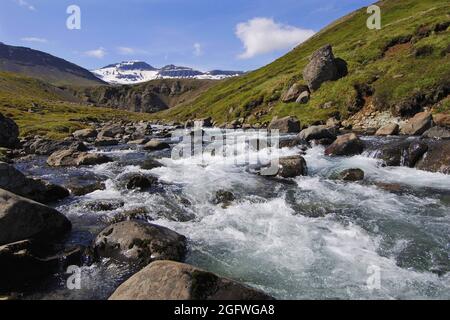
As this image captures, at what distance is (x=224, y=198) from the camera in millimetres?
21406

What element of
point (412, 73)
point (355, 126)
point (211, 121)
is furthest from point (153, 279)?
point (211, 121)

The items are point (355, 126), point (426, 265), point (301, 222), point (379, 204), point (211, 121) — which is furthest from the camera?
point (211, 121)

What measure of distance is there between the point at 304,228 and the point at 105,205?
35.5 ft

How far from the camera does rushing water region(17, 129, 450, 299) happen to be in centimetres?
1193

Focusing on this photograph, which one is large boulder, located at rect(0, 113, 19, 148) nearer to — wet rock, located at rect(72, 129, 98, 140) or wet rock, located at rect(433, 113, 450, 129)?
wet rock, located at rect(72, 129, 98, 140)

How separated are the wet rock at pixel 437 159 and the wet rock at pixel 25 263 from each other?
23.9 m

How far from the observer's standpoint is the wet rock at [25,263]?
11840 mm

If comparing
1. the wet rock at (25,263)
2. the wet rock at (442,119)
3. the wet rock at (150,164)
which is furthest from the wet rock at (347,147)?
the wet rock at (25,263)

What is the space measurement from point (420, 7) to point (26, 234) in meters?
118

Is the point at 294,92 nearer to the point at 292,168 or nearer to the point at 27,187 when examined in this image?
the point at 292,168

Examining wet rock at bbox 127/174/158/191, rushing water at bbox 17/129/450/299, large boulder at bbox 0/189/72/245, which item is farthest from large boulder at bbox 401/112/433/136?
large boulder at bbox 0/189/72/245

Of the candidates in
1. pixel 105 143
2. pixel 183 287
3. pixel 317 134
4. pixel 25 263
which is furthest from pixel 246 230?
pixel 105 143

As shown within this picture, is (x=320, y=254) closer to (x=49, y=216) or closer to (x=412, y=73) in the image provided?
(x=49, y=216)

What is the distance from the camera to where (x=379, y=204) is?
19.5 meters
